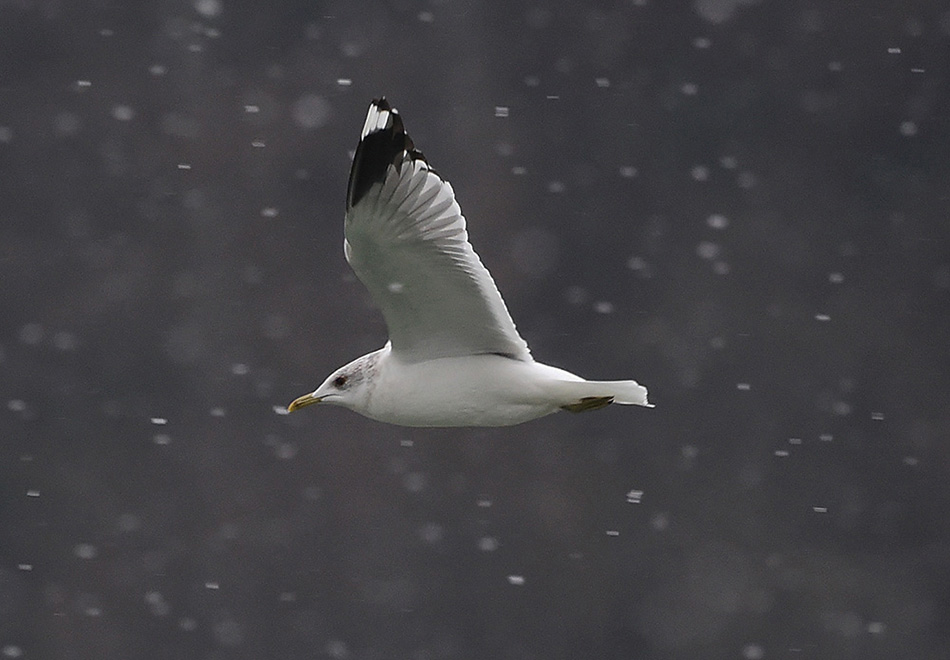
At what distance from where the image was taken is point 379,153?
3.72 meters

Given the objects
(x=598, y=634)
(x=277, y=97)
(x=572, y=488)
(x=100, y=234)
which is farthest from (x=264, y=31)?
(x=598, y=634)

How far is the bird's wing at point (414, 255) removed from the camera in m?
3.74

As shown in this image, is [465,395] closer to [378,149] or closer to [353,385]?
[353,385]

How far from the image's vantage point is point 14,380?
1480cm

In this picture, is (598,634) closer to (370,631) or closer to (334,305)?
(370,631)

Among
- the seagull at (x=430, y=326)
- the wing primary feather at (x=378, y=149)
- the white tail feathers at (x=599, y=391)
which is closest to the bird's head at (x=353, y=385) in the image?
the seagull at (x=430, y=326)

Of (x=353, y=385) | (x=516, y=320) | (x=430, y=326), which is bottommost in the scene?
(x=516, y=320)

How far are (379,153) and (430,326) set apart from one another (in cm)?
51

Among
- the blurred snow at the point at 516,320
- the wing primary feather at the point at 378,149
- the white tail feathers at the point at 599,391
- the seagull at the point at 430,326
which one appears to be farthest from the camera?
the blurred snow at the point at 516,320

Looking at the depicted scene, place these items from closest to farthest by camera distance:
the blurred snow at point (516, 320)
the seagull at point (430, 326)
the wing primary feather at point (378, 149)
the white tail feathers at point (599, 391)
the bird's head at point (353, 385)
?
the wing primary feather at point (378, 149), the seagull at point (430, 326), the white tail feathers at point (599, 391), the bird's head at point (353, 385), the blurred snow at point (516, 320)

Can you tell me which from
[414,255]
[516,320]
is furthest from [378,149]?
[516,320]

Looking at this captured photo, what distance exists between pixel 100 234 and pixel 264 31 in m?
1.95

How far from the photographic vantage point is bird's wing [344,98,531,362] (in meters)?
3.74

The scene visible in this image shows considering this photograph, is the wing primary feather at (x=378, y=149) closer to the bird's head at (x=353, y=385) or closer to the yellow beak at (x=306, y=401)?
the bird's head at (x=353, y=385)
